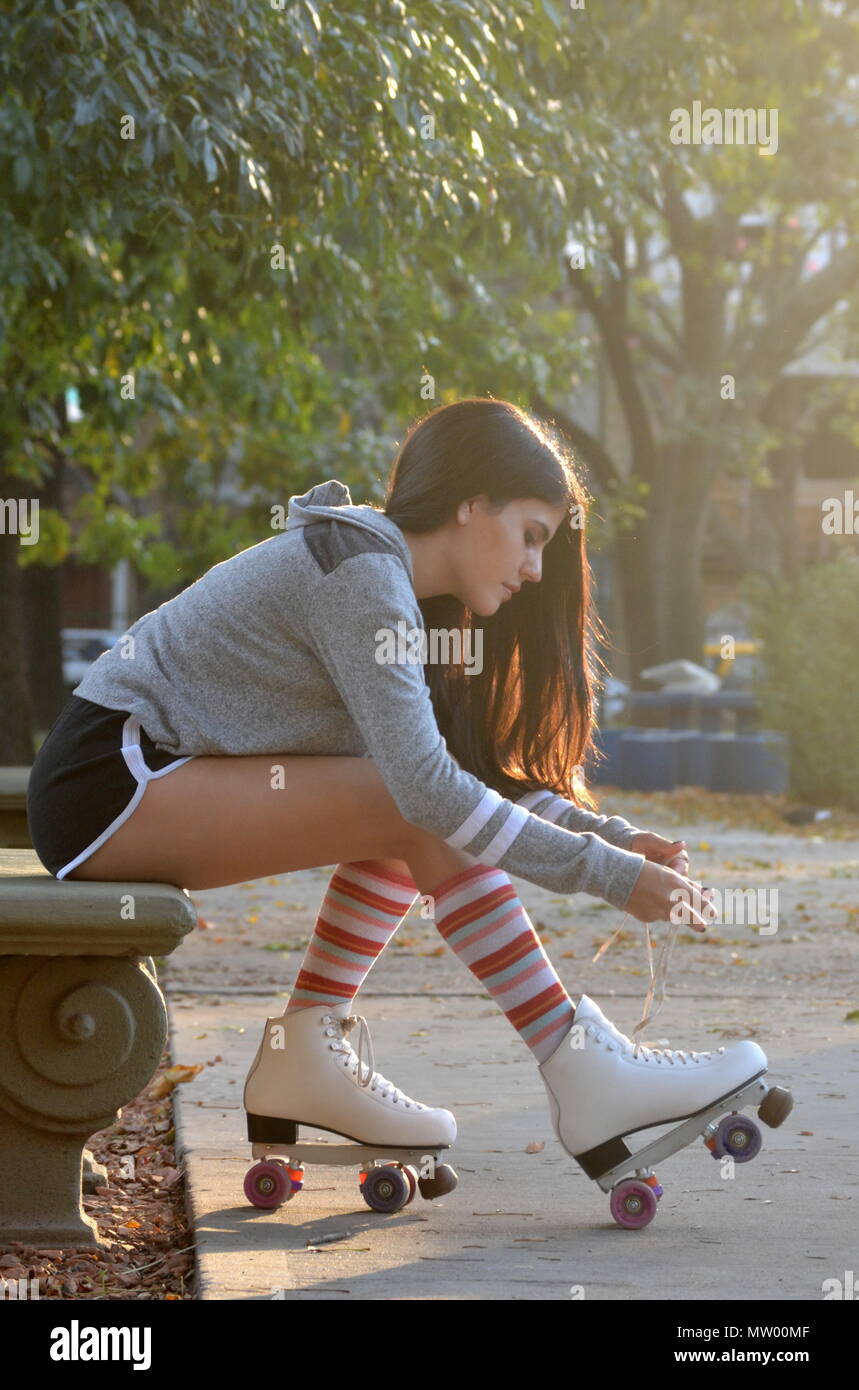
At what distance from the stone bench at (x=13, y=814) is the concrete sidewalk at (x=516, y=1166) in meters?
0.68

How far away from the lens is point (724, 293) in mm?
22094

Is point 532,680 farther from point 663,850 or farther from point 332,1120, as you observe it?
point 332,1120

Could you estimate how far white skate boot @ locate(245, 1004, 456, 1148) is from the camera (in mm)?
3234

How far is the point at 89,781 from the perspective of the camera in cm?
308

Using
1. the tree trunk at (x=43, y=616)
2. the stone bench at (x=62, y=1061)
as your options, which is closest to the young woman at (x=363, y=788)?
the stone bench at (x=62, y=1061)

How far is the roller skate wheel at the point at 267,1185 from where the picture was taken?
321cm

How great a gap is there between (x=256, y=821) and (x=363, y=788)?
0.19 m

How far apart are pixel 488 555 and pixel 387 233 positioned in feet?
14.3

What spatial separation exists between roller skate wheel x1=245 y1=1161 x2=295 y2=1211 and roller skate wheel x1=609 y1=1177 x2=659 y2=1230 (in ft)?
1.89

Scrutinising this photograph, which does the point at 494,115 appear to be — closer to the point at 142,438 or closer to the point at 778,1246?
the point at 778,1246

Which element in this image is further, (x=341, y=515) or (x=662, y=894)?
(x=341, y=515)

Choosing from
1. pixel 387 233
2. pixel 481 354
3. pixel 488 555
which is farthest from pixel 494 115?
pixel 481 354

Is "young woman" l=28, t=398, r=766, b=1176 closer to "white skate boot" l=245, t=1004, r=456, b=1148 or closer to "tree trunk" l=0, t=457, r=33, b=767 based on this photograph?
"white skate boot" l=245, t=1004, r=456, b=1148

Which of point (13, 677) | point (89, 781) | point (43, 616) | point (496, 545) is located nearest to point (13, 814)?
point (89, 781)
